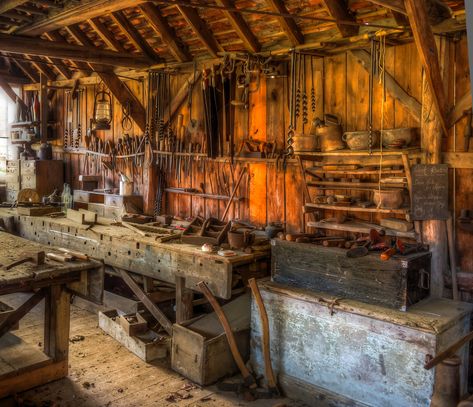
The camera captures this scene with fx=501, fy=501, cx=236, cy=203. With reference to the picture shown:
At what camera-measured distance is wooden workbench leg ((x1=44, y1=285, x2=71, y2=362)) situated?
4328mm

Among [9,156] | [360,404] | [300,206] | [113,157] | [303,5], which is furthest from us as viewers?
[9,156]

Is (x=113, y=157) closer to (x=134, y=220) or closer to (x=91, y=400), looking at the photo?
(x=134, y=220)

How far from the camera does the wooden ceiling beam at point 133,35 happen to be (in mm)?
6461

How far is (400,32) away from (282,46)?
145 cm

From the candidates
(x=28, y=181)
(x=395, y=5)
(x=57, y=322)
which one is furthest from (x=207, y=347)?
(x=28, y=181)

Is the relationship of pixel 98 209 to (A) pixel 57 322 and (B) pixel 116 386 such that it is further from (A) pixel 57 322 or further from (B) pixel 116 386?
(B) pixel 116 386

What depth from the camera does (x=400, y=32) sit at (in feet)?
14.1

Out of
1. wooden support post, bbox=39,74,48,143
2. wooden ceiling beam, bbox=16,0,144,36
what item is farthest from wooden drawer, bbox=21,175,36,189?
wooden ceiling beam, bbox=16,0,144,36

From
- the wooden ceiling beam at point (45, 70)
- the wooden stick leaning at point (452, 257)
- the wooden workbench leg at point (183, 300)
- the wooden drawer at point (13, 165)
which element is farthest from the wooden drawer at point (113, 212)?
the wooden stick leaning at point (452, 257)

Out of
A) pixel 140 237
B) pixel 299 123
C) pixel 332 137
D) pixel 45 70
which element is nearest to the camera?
pixel 332 137

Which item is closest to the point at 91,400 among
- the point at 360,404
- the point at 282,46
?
the point at 360,404

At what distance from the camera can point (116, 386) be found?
4488 millimetres

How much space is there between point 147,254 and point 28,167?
4.52 meters

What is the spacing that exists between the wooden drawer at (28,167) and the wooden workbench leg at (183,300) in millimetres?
4876
